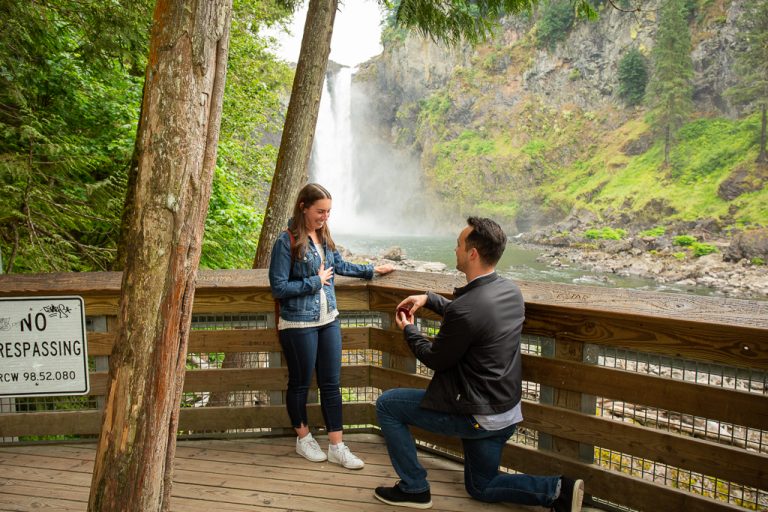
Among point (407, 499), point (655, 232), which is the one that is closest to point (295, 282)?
point (407, 499)

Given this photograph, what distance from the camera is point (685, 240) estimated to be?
28.7m

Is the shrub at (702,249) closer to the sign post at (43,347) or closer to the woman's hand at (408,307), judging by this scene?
the woman's hand at (408,307)

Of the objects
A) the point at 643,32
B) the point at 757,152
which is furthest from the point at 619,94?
the point at 757,152

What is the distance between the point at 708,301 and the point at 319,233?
200 centimetres

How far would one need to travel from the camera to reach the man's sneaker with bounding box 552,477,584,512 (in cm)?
249

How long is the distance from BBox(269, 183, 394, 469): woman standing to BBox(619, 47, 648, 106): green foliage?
164 feet

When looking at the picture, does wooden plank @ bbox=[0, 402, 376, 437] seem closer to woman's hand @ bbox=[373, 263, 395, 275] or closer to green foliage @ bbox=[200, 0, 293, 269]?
woman's hand @ bbox=[373, 263, 395, 275]

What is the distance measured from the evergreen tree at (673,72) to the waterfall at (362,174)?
2003 centimetres

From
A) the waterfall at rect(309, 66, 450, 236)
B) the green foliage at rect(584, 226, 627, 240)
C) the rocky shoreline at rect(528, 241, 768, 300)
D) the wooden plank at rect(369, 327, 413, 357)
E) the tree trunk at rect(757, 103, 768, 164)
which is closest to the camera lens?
the wooden plank at rect(369, 327, 413, 357)

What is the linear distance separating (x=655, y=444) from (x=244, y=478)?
2.08 m

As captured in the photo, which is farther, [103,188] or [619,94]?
[619,94]

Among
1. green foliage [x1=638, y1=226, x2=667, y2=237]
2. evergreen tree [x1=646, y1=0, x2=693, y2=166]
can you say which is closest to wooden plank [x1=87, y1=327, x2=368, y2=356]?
green foliage [x1=638, y1=226, x2=667, y2=237]

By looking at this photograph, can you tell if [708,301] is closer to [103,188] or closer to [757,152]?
[103,188]

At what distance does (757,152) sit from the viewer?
3478cm
